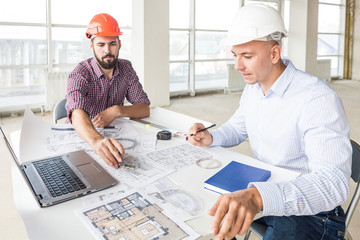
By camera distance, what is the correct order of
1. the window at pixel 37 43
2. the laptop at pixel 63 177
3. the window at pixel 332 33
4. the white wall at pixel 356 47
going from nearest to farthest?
the laptop at pixel 63 177 < the window at pixel 37 43 < the window at pixel 332 33 < the white wall at pixel 356 47

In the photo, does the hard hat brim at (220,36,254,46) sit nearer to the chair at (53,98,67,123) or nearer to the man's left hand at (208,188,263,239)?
the man's left hand at (208,188,263,239)

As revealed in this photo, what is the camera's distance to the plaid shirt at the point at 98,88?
223 cm

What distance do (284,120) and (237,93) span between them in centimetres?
710

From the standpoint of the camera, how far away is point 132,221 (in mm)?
962

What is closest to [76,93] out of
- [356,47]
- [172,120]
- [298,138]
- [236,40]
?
[172,120]

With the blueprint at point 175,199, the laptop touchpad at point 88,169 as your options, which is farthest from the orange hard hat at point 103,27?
the blueprint at point 175,199

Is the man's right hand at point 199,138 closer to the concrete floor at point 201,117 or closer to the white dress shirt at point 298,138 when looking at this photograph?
the white dress shirt at point 298,138

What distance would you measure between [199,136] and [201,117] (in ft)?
13.5

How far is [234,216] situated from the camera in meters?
0.87

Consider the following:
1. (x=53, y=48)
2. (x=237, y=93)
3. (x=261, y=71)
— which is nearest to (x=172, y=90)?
(x=237, y=93)

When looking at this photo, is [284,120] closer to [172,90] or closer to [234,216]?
[234,216]

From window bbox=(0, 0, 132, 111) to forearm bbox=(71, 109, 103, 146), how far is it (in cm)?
432

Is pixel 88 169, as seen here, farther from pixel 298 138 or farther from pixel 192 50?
pixel 192 50

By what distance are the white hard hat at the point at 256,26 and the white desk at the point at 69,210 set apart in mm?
540
